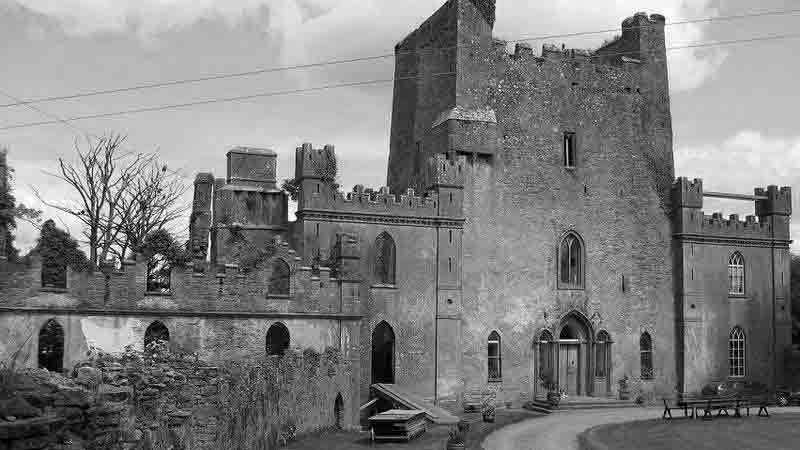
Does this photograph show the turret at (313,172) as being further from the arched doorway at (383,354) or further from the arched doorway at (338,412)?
the arched doorway at (338,412)

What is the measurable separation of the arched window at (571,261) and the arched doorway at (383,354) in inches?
348

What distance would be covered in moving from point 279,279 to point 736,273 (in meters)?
22.9

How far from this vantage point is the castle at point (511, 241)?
33.2 meters

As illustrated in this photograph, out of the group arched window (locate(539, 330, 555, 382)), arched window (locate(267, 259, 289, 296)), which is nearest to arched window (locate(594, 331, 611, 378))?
arched window (locate(539, 330, 555, 382))

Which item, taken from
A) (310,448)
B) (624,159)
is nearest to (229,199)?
(310,448)

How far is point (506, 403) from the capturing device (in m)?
36.0

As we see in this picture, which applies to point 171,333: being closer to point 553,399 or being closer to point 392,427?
point 392,427

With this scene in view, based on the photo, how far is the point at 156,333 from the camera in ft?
86.6

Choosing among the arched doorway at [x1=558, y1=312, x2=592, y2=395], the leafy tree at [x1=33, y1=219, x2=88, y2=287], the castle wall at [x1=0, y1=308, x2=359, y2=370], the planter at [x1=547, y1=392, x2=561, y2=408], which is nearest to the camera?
the castle wall at [x1=0, y1=308, x2=359, y2=370]

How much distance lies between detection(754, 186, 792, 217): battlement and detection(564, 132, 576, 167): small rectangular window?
10.5 metres

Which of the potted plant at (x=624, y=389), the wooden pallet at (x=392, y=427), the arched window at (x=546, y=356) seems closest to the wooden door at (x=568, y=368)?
the arched window at (x=546, y=356)

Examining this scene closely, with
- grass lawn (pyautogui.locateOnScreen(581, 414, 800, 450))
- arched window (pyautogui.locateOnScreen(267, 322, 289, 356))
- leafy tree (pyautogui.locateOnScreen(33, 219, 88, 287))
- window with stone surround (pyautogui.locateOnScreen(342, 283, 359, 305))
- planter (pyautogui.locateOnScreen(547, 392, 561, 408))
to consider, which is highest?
leafy tree (pyautogui.locateOnScreen(33, 219, 88, 287))

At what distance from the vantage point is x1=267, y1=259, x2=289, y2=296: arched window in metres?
29.3

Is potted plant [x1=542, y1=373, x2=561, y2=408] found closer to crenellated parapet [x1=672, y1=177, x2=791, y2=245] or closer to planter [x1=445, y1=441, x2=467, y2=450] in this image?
crenellated parapet [x1=672, y1=177, x2=791, y2=245]
